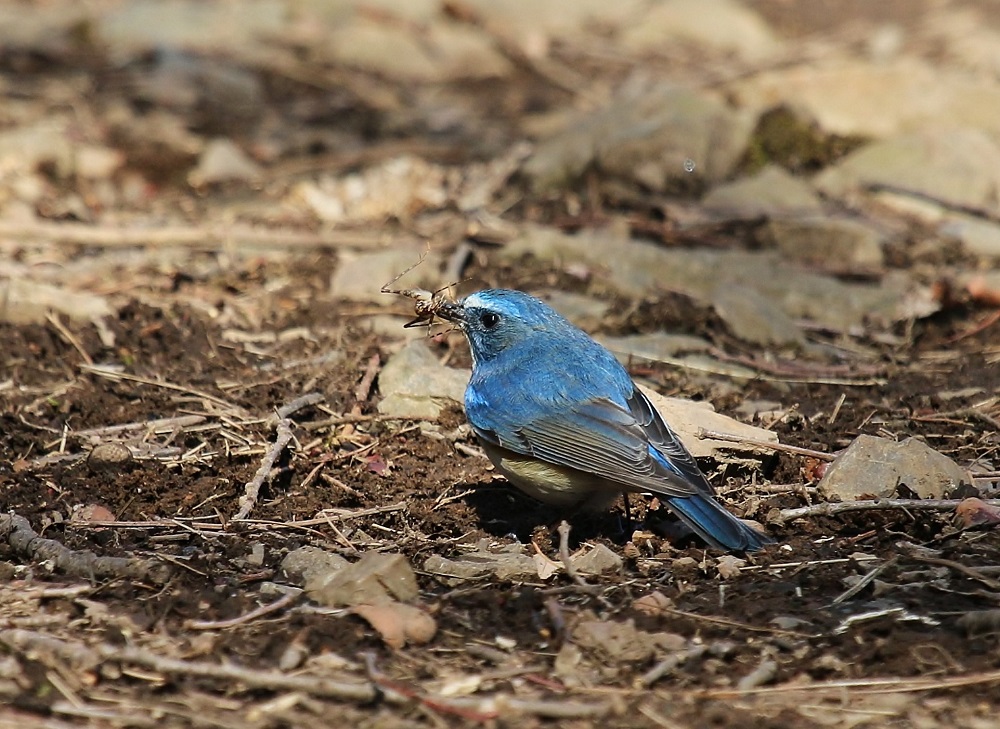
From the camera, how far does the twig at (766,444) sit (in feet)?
16.6

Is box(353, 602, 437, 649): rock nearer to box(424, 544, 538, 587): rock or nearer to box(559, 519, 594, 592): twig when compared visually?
box(424, 544, 538, 587): rock

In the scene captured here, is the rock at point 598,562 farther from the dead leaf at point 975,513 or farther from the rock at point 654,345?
the rock at point 654,345

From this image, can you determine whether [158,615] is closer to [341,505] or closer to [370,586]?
[370,586]

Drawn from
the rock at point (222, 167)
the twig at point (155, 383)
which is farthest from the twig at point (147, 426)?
the rock at point (222, 167)

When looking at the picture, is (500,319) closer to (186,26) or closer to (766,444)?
(766,444)

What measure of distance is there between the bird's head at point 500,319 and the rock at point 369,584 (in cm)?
144

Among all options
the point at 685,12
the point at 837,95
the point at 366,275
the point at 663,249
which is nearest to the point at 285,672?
the point at 366,275

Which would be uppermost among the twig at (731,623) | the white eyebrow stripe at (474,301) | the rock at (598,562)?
the white eyebrow stripe at (474,301)

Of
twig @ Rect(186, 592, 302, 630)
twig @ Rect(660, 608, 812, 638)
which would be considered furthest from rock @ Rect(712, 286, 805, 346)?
twig @ Rect(186, 592, 302, 630)

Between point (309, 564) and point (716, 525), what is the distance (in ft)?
4.61

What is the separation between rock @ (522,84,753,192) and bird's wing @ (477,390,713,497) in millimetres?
4337

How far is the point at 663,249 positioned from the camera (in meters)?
7.94

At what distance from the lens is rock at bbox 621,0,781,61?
14.4 m

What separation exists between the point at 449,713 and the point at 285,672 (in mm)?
527
